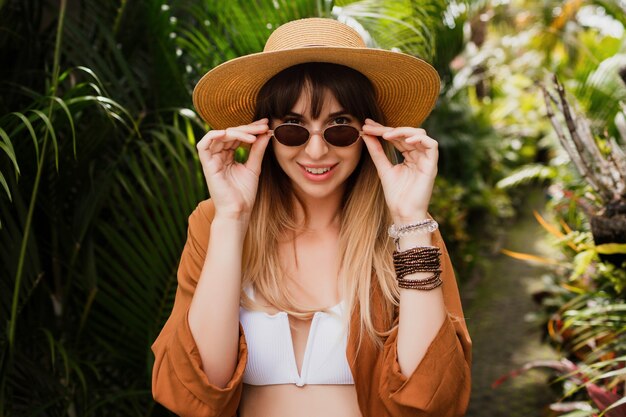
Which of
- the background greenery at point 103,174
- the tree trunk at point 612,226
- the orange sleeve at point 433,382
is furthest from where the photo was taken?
the tree trunk at point 612,226

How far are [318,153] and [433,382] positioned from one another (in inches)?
26.5

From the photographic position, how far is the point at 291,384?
1.75m

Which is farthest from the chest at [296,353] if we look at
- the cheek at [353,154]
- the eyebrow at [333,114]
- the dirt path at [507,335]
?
the dirt path at [507,335]

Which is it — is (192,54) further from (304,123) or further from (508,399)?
(508,399)

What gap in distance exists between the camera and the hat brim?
1.72 metres

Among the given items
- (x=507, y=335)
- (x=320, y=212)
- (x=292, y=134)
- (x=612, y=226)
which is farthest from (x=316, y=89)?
(x=507, y=335)

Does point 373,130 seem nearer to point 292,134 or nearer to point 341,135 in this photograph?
point 341,135

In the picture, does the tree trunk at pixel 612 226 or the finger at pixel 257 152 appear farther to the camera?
the tree trunk at pixel 612 226

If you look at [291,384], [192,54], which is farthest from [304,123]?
[192,54]

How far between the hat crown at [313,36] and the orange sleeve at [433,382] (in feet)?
2.70

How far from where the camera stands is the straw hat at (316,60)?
1.73 m

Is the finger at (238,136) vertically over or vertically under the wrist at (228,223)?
over

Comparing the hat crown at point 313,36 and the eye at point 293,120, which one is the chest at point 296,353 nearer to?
the eye at point 293,120

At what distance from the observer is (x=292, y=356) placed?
1736 mm
